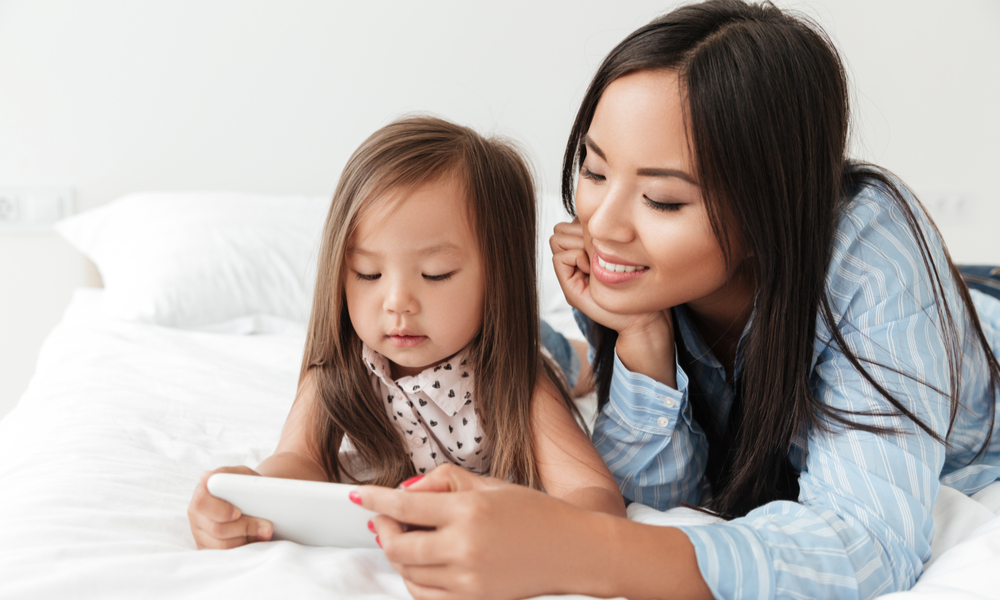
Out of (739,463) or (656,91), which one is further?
(739,463)

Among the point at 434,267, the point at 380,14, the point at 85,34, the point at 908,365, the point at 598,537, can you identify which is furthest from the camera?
the point at 380,14

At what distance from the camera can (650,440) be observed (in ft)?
3.13

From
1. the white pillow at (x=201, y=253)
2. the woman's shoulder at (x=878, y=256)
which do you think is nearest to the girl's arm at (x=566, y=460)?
the woman's shoulder at (x=878, y=256)

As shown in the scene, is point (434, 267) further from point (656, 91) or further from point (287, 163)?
point (287, 163)

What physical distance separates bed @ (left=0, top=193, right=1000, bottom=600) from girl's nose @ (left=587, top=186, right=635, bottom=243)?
339mm

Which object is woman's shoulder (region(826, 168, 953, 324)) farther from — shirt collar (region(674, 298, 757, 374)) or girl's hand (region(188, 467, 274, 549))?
girl's hand (region(188, 467, 274, 549))

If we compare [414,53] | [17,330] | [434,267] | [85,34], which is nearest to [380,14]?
[414,53]

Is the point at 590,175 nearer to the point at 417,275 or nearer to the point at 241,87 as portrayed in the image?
the point at 417,275

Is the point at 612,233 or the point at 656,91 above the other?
the point at 656,91

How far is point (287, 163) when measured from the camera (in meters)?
2.25

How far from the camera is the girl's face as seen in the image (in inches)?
34.0

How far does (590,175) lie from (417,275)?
0.77ft

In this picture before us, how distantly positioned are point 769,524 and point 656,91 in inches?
17.5

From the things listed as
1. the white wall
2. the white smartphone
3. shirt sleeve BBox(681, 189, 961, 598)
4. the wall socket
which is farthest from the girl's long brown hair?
the wall socket
